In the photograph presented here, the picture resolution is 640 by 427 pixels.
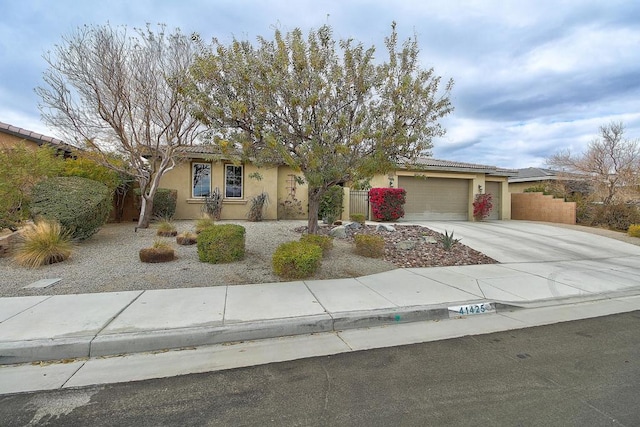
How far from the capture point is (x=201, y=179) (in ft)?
50.9

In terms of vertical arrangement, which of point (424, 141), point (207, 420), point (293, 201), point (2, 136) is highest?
point (2, 136)

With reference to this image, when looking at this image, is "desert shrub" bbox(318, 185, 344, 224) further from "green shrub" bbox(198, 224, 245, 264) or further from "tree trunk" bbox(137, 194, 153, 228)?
"green shrub" bbox(198, 224, 245, 264)

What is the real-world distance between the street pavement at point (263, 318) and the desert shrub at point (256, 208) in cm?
869

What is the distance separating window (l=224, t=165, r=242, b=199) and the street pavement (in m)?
10.3

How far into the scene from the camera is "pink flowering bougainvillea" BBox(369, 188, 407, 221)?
615 inches

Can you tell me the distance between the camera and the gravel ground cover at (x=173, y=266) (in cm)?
609

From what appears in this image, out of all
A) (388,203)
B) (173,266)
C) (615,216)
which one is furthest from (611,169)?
(173,266)

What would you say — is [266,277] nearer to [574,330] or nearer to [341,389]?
[341,389]

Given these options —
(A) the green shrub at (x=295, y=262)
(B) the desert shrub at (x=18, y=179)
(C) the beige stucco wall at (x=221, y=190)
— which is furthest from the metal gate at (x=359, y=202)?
(B) the desert shrub at (x=18, y=179)

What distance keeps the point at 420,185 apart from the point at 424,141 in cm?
1181

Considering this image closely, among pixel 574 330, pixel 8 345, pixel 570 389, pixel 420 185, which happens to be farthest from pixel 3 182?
pixel 420 185

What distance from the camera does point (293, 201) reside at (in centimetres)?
1684

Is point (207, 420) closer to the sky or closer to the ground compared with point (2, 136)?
closer to the ground

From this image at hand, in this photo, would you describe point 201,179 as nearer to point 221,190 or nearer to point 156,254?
point 221,190
